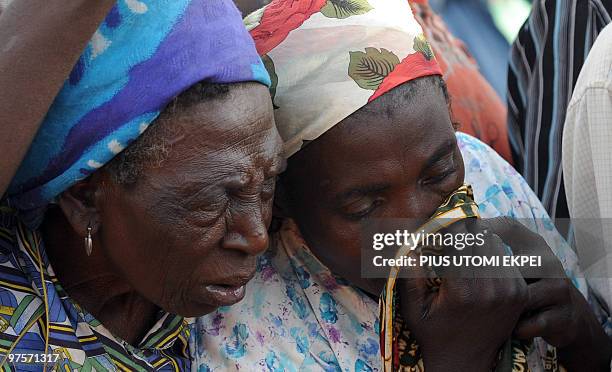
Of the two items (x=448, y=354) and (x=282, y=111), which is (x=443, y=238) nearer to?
(x=448, y=354)

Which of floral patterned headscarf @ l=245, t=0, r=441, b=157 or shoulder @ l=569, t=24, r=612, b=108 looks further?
shoulder @ l=569, t=24, r=612, b=108

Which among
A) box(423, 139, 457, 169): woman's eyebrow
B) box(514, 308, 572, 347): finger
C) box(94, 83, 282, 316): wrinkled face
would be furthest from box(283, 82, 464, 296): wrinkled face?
box(514, 308, 572, 347): finger

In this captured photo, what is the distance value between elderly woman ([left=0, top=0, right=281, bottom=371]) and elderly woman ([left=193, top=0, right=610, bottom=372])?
1.00 feet

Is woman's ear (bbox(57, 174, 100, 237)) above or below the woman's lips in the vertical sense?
above

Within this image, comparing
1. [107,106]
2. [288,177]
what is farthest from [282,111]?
[107,106]

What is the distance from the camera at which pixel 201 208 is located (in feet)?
7.38

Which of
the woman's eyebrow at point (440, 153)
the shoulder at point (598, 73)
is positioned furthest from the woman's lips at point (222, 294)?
the shoulder at point (598, 73)

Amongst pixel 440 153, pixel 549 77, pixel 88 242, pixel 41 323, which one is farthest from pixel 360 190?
pixel 549 77

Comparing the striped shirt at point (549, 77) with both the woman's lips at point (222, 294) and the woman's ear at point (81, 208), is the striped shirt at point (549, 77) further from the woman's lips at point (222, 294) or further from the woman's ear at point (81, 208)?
the woman's ear at point (81, 208)

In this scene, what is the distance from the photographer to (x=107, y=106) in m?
2.20

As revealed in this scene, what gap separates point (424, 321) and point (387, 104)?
560 mm

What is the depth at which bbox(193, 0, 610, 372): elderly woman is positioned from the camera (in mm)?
2590

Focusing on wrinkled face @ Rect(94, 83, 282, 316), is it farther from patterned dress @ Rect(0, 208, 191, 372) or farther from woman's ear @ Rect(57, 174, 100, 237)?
patterned dress @ Rect(0, 208, 191, 372)

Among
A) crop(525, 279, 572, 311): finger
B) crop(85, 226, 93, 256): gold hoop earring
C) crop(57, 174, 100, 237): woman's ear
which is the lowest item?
crop(525, 279, 572, 311): finger
